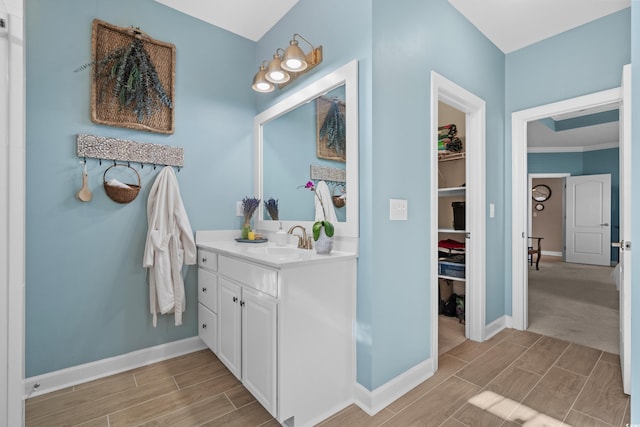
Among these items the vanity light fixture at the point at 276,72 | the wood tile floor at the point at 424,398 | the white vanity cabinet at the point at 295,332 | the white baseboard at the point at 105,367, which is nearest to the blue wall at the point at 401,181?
the white vanity cabinet at the point at 295,332

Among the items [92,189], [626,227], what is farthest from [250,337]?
[626,227]

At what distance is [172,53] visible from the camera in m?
2.34

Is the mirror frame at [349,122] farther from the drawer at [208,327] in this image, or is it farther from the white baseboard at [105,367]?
the white baseboard at [105,367]

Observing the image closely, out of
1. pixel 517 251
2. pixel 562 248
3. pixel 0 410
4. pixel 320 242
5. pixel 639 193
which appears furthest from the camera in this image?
pixel 562 248

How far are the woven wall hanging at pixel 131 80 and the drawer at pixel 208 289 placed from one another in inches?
44.3

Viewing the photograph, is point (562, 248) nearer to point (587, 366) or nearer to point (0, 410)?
point (587, 366)

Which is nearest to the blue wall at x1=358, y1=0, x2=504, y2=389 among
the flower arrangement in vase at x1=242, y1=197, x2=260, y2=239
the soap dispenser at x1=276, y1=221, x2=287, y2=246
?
the soap dispenser at x1=276, y1=221, x2=287, y2=246

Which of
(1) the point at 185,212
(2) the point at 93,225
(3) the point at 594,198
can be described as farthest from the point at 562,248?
(2) the point at 93,225

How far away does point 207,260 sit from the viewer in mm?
2258

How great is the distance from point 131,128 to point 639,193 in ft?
8.74

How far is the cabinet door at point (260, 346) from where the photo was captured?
4.91 ft

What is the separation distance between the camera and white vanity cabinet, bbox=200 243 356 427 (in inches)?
58.5

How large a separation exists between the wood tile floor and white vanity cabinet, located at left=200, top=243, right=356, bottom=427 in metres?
0.17

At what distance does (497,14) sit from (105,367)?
3927 millimetres
